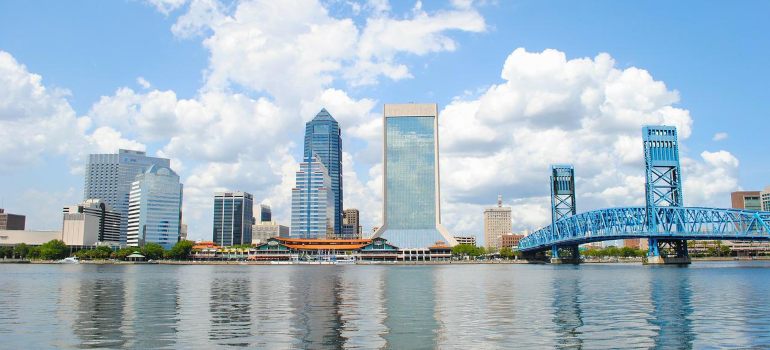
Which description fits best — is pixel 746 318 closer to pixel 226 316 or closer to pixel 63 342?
pixel 226 316

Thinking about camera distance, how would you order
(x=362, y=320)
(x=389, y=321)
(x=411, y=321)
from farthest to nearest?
(x=362, y=320) < (x=411, y=321) < (x=389, y=321)

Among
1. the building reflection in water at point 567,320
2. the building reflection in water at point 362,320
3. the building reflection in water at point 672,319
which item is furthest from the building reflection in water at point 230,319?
the building reflection in water at point 672,319

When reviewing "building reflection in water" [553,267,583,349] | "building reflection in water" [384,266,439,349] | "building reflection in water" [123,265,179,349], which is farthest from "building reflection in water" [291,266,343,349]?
"building reflection in water" [553,267,583,349]

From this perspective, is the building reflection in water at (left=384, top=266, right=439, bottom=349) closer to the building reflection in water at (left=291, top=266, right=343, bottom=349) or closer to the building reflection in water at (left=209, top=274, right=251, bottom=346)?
the building reflection in water at (left=291, top=266, right=343, bottom=349)

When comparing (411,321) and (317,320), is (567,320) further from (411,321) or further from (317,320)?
(317,320)

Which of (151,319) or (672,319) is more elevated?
(151,319)

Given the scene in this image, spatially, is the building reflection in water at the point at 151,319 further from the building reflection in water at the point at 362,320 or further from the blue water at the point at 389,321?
the building reflection in water at the point at 362,320

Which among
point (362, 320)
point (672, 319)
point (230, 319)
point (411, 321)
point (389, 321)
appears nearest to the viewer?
point (389, 321)

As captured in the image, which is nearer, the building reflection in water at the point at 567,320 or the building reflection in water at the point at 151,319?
the building reflection in water at the point at 567,320

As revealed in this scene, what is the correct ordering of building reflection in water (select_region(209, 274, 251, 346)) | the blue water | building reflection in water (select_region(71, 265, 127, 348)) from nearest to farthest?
1. the blue water
2. building reflection in water (select_region(71, 265, 127, 348))
3. building reflection in water (select_region(209, 274, 251, 346))

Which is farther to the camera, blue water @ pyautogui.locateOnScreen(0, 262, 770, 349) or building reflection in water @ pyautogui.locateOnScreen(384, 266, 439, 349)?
building reflection in water @ pyautogui.locateOnScreen(384, 266, 439, 349)

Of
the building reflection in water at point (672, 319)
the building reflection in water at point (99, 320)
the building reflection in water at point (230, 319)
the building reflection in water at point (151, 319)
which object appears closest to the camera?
the building reflection in water at point (672, 319)

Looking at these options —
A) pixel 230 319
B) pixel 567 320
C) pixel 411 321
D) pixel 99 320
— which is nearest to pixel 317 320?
pixel 230 319

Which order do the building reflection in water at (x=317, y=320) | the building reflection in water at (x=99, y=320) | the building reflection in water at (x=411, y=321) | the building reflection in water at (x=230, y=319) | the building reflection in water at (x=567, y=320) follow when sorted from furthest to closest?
the building reflection in water at (x=230, y=319) < the building reflection in water at (x=317, y=320) < the building reflection in water at (x=99, y=320) < the building reflection in water at (x=411, y=321) < the building reflection in water at (x=567, y=320)
